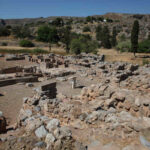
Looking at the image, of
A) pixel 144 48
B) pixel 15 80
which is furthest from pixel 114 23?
pixel 15 80

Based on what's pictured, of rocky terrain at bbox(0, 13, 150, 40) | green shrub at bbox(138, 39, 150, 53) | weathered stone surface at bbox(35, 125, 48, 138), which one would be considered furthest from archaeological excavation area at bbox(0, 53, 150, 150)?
rocky terrain at bbox(0, 13, 150, 40)

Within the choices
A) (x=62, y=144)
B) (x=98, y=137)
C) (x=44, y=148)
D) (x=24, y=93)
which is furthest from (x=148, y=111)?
(x=24, y=93)

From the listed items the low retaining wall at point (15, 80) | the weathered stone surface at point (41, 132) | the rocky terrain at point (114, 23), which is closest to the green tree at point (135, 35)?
the low retaining wall at point (15, 80)

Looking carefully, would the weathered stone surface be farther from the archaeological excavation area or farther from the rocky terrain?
the rocky terrain

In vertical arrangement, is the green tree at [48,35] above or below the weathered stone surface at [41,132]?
above

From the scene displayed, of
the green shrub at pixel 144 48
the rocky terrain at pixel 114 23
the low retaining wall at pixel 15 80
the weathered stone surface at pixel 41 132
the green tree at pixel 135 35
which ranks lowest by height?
the low retaining wall at pixel 15 80

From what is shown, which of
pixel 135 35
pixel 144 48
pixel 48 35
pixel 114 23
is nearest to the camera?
pixel 135 35

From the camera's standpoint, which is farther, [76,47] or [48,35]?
[48,35]

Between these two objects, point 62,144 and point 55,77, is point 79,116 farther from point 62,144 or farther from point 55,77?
point 55,77

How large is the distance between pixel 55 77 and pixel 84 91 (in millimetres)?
7198

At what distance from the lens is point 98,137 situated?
5.02 metres

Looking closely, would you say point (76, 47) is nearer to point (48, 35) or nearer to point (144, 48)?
point (144, 48)

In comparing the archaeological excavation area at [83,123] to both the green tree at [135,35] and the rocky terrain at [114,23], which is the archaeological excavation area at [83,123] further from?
the rocky terrain at [114,23]

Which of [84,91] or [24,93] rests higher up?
[84,91]
